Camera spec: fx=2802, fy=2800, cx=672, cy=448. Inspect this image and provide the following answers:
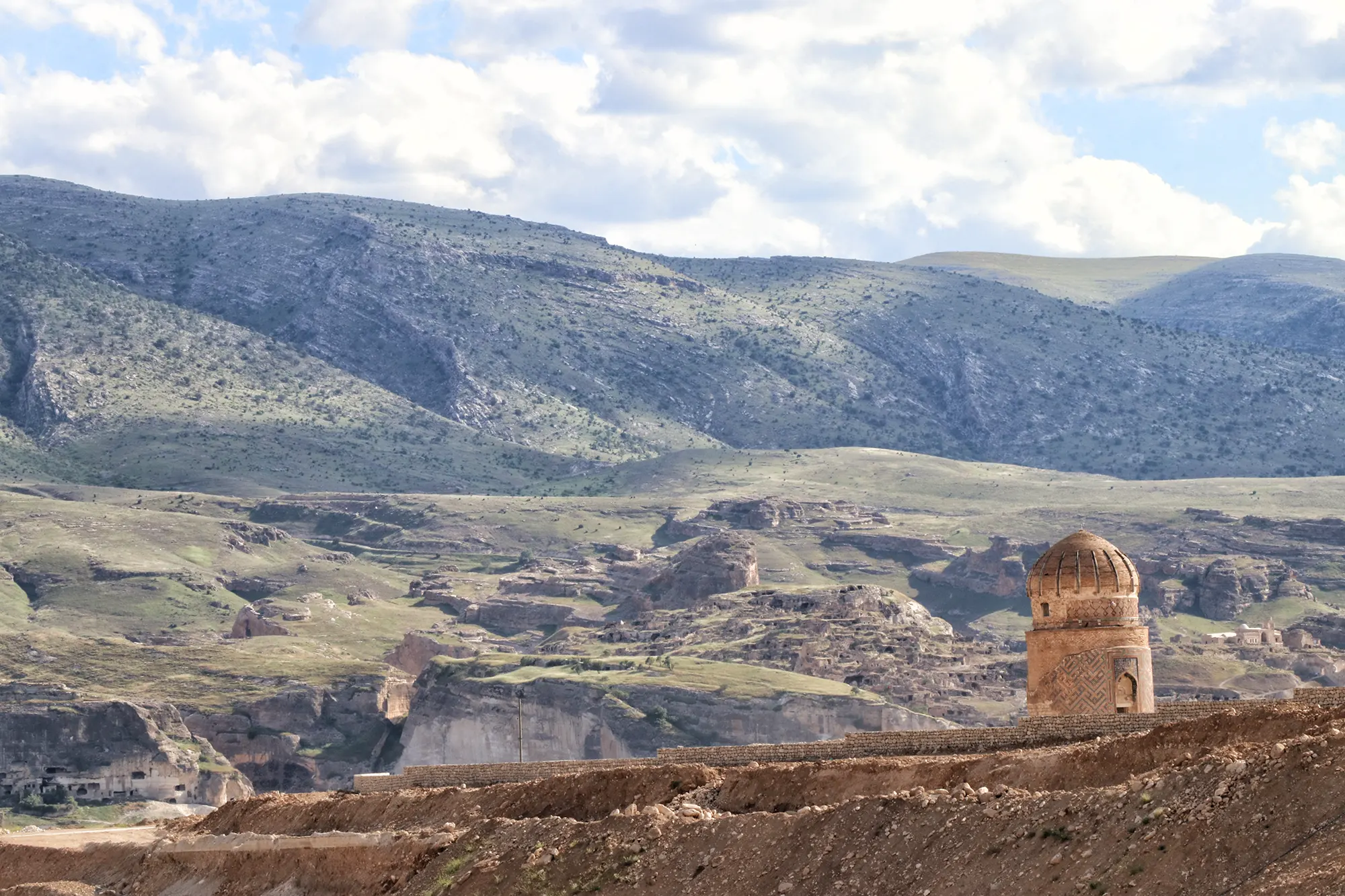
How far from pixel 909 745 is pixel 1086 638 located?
647cm

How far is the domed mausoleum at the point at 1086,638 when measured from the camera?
4984 centimetres

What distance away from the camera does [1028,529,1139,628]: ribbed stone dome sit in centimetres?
5028

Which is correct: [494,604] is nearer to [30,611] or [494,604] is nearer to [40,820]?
[30,611]

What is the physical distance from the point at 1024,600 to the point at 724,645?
110 ft

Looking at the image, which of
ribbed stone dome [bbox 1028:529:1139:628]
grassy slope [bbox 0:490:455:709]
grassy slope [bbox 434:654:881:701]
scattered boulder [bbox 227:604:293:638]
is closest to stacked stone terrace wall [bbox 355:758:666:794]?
ribbed stone dome [bbox 1028:529:1139:628]

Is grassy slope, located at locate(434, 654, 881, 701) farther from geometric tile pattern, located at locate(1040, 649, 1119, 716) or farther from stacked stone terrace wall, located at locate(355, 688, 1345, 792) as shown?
geometric tile pattern, located at locate(1040, 649, 1119, 716)

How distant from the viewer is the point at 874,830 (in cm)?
3556

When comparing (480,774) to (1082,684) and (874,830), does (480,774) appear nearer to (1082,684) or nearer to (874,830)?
(1082,684)

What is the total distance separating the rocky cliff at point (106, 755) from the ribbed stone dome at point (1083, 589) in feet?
312

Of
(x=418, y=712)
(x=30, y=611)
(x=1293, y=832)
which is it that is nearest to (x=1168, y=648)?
(x=418, y=712)

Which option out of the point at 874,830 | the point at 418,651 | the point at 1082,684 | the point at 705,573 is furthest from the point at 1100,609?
the point at 705,573

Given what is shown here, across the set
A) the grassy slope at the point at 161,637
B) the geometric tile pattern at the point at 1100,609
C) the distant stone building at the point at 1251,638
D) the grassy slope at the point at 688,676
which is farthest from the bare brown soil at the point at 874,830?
the distant stone building at the point at 1251,638

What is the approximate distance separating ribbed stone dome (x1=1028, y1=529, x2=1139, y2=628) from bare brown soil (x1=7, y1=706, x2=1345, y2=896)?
911 centimetres

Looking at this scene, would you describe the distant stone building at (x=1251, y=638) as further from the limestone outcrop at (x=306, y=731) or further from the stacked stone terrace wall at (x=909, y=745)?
the stacked stone terrace wall at (x=909, y=745)
